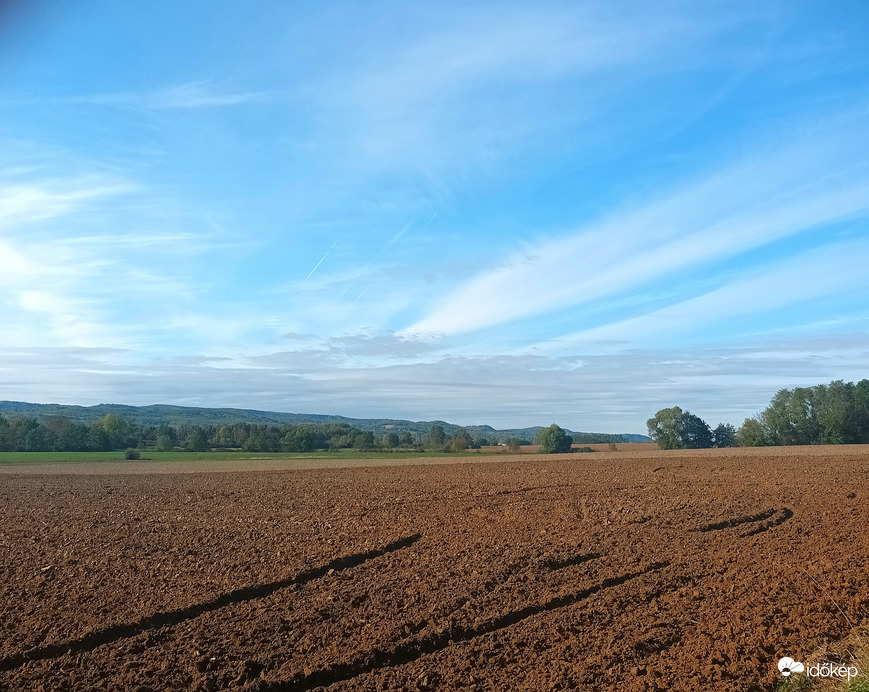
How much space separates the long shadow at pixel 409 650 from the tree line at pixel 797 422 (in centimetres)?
8011

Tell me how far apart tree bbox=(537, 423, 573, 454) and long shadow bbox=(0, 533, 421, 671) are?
74456 millimetres

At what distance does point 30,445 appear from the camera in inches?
3346

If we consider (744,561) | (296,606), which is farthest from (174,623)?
(744,561)

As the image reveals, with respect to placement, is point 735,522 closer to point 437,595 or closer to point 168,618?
point 437,595

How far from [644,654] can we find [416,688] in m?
2.86

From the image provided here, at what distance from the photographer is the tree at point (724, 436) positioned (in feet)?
292

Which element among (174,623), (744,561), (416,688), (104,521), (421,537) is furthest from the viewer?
(104,521)

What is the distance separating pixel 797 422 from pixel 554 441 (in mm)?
30653

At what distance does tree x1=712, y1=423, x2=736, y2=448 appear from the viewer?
89.0m

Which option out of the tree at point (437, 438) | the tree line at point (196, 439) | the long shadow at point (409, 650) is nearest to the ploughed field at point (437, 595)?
the long shadow at point (409, 650)

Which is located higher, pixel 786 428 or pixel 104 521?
pixel 786 428

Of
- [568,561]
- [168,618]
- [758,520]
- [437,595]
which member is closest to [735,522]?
[758,520]

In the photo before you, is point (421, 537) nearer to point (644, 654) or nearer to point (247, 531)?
point (247, 531)

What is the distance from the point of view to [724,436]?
300 ft
